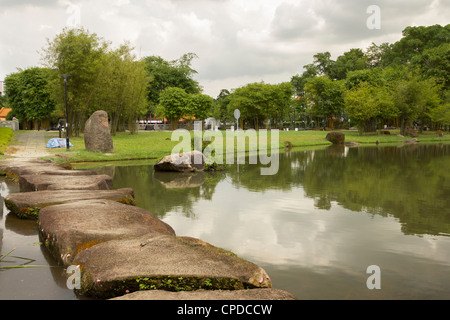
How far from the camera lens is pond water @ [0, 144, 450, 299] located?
5.58m

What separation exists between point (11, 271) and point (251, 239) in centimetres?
423

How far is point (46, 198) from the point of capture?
916cm

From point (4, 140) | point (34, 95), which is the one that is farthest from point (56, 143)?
point (34, 95)

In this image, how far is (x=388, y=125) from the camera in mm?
80750

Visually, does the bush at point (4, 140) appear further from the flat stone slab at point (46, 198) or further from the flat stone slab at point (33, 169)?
the flat stone slab at point (46, 198)

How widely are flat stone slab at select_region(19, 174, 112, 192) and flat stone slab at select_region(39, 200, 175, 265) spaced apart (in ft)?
8.31

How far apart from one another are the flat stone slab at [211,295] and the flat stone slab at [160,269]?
0.25 m

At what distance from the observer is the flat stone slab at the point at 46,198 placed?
890 cm

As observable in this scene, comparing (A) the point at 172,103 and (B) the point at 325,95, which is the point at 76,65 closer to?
(A) the point at 172,103

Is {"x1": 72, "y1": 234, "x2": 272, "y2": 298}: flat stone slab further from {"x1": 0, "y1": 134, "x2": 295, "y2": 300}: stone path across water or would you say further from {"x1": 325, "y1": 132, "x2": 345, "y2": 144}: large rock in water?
{"x1": 325, "y1": 132, "x2": 345, "y2": 144}: large rock in water

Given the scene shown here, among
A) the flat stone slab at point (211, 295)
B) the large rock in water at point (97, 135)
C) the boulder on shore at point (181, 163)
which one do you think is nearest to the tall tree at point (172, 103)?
the large rock in water at point (97, 135)

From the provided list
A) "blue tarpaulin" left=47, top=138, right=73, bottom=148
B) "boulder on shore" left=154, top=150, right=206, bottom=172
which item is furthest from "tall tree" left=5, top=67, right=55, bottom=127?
"boulder on shore" left=154, top=150, right=206, bottom=172

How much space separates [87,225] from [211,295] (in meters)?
3.27
